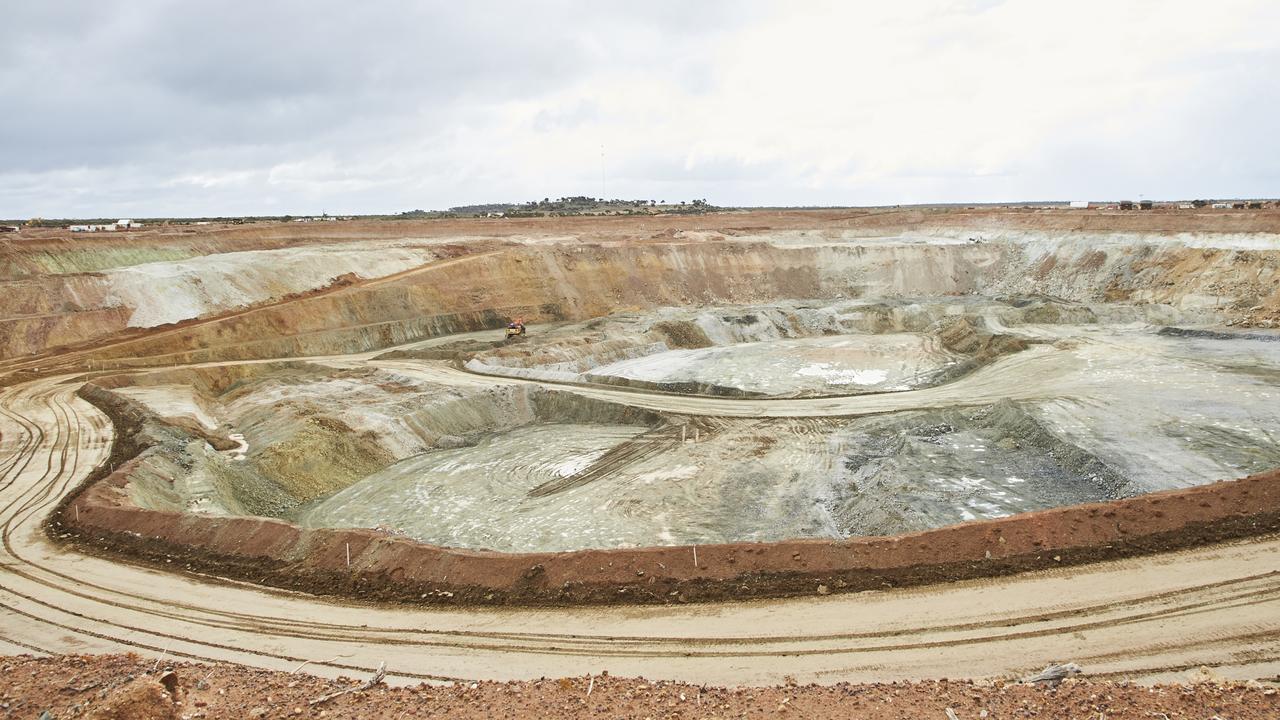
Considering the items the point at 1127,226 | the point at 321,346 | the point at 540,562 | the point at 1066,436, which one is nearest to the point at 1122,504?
the point at 1066,436

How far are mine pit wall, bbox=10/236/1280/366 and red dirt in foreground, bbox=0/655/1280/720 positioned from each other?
2970 cm

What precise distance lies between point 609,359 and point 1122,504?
1077 inches

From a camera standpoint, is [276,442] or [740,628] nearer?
[740,628]

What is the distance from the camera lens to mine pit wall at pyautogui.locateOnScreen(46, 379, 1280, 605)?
1306 centimetres

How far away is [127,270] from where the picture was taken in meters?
40.3

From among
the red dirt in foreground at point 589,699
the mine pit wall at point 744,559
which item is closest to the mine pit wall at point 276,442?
the mine pit wall at point 744,559

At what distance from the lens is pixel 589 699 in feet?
29.2

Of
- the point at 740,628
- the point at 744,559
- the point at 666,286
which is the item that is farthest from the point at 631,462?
the point at 666,286

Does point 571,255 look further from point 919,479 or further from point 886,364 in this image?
point 919,479

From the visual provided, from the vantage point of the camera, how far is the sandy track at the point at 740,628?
10.6m

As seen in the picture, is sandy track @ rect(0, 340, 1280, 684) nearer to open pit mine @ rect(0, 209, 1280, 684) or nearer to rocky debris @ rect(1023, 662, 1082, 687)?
open pit mine @ rect(0, 209, 1280, 684)

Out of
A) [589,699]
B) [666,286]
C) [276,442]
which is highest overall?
[666,286]

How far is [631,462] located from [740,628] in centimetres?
1243

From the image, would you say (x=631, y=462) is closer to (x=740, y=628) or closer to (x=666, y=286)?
(x=740, y=628)
